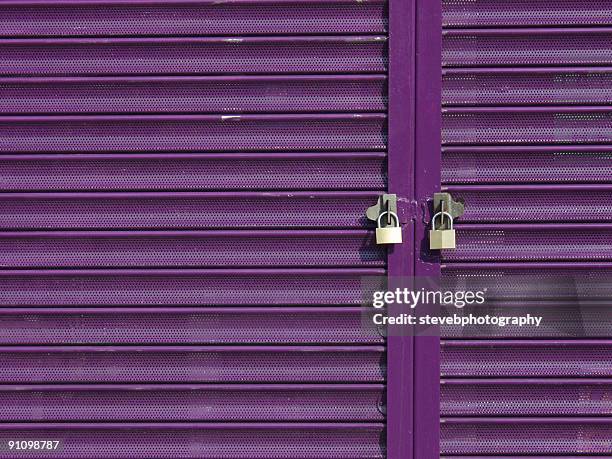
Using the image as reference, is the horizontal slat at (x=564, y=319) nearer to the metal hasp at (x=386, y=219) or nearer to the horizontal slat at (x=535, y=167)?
the horizontal slat at (x=535, y=167)

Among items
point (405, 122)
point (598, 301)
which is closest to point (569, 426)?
point (598, 301)

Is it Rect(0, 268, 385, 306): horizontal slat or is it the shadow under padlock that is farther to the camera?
Rect(0, 268, 385, 306): horizontal slat

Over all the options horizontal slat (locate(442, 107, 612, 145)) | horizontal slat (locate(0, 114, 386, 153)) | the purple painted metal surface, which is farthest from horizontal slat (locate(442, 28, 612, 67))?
horizontal slat (locate(0, 114, 386, 153))

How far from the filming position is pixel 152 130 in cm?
338

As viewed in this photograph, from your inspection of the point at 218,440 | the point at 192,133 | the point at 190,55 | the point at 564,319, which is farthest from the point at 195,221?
the point at 564,319

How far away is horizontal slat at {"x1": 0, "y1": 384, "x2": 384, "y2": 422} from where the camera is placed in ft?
11.0

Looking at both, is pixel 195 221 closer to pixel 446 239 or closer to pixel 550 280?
pixel 446 239

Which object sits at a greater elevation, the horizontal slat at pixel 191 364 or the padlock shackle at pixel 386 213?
the padlock shackle at pixel 386 213

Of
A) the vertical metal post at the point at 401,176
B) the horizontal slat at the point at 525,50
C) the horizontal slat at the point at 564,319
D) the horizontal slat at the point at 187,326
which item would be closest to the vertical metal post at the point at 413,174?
the vertical metal post at the point at 401,176

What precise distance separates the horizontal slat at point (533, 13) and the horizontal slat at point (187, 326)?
148 centimetres

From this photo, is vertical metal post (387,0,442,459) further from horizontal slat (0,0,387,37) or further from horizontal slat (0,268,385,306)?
horizontal slat (0,268,385,306)

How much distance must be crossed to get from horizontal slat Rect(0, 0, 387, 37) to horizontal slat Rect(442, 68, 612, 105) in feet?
1.50

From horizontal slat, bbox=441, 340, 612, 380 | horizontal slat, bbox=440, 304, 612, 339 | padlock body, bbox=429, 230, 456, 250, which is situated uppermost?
padlock body, bbox=429, 230, 456, 250

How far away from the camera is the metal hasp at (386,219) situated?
3270mm
